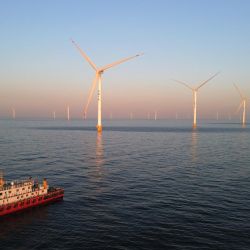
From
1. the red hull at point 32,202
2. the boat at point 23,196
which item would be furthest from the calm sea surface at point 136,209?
the boat at point 23,196

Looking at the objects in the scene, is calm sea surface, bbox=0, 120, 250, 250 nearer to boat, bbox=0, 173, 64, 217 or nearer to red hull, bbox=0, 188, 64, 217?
red hull, bbox=0, 188, 64, 217

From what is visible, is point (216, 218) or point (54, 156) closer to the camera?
point (216, 218)

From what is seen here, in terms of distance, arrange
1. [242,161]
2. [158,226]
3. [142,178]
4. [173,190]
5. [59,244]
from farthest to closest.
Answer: [242,161], [142,178], [173,190], [158,226], [59,244]

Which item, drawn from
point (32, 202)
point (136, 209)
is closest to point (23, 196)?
point (32, 202)

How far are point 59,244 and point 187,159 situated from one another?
8258 cm

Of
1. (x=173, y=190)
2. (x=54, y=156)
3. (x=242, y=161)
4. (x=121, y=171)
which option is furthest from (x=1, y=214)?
(x=242, y=161)

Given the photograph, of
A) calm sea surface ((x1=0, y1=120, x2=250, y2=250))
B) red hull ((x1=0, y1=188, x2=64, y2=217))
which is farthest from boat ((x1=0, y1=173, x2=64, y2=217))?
calm sea surface ((x1=0, y1=120, x2=250, y2=250))

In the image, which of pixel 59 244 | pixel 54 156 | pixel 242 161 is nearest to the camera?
pixel 59 244

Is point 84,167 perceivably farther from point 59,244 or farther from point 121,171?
point 59,244

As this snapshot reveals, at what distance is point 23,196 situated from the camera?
6075 cm

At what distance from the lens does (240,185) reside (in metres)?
75.3

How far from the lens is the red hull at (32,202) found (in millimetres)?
55794

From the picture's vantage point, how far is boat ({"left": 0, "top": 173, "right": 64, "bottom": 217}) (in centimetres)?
5672

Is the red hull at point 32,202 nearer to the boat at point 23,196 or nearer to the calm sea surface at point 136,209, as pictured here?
the boat at point 23,196
